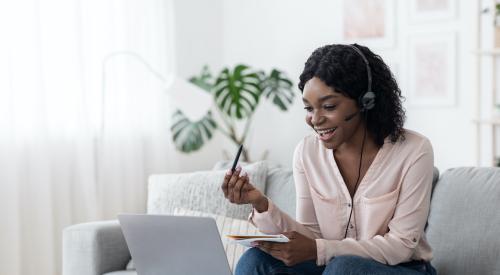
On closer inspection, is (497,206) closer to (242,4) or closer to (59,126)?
(59,126)

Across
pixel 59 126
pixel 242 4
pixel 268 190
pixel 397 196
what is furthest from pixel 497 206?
pixel 242 4

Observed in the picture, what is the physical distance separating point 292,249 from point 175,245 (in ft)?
1.10

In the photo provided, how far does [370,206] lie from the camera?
1957mm

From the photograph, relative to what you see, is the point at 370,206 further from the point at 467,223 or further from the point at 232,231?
the point at 232,231

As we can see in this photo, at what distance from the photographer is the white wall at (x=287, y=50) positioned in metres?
3.84

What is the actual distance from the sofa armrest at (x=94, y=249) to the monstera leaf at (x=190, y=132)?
137 centimetres

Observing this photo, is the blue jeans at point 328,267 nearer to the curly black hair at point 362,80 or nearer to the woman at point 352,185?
the woman at point 352,185

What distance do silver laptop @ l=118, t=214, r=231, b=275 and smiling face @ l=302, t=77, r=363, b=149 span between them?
0.38 m

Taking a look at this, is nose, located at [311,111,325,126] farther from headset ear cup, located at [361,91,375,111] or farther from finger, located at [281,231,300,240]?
finger, located at [281,231,300,240]

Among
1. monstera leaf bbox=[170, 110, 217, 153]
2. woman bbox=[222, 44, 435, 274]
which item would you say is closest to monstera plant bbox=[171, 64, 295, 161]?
monstera leaf bbox=[170, 110, 217, 153]

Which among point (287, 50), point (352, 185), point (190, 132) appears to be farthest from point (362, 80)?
point (287, 50)

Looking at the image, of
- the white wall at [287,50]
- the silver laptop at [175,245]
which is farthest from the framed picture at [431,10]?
Result: the silver laptop at [175,245]

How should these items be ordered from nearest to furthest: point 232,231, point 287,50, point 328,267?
point 328,267
point 232,231
point 287,50

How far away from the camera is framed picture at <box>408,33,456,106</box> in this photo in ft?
12.7
